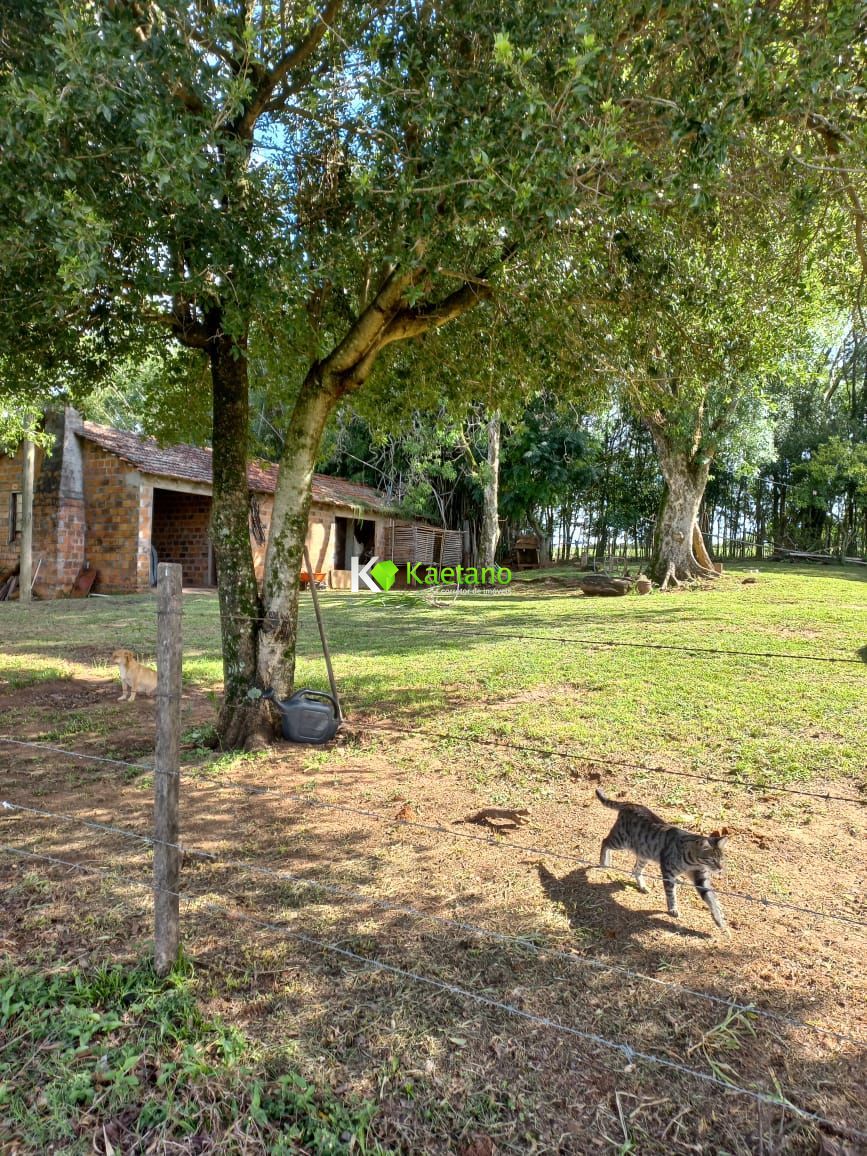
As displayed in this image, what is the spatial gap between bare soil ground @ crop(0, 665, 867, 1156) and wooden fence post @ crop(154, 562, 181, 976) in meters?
0.24

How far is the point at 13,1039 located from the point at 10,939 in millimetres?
708

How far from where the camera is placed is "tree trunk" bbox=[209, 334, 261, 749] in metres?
6.01

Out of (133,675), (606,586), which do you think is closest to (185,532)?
(606,586)

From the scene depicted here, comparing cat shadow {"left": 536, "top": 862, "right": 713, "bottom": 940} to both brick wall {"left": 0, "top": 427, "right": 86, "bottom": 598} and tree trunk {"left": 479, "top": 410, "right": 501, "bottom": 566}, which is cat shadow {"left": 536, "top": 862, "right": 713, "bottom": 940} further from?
brick wall {"left": 0, "top": 427, "right": 86, "bottom": 598}

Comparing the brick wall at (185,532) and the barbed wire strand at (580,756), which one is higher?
the brick wall at (185,532)

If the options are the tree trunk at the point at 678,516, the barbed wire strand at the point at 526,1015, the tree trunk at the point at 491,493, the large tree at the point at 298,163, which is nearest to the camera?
the barbed wire strand at the point at 526,1015

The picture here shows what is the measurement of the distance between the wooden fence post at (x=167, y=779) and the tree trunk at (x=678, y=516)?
15709mm

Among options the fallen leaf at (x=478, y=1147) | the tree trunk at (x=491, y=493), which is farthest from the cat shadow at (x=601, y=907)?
the tree trunk at (x=491, y=493)

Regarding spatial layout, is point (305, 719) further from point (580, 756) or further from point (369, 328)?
point (369, 328)

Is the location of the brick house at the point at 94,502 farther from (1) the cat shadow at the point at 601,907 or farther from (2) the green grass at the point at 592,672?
(1) the cat shadow at the point at 601,907

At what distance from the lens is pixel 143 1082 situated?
2379 millimetres

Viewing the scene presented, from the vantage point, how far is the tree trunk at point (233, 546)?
6.01 metres

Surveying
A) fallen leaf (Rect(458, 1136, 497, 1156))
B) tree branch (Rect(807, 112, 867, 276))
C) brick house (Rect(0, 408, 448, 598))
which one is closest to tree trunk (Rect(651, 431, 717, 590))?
brick house (Rect(0, 408, 448, 598))

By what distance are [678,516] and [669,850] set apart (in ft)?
49.7
